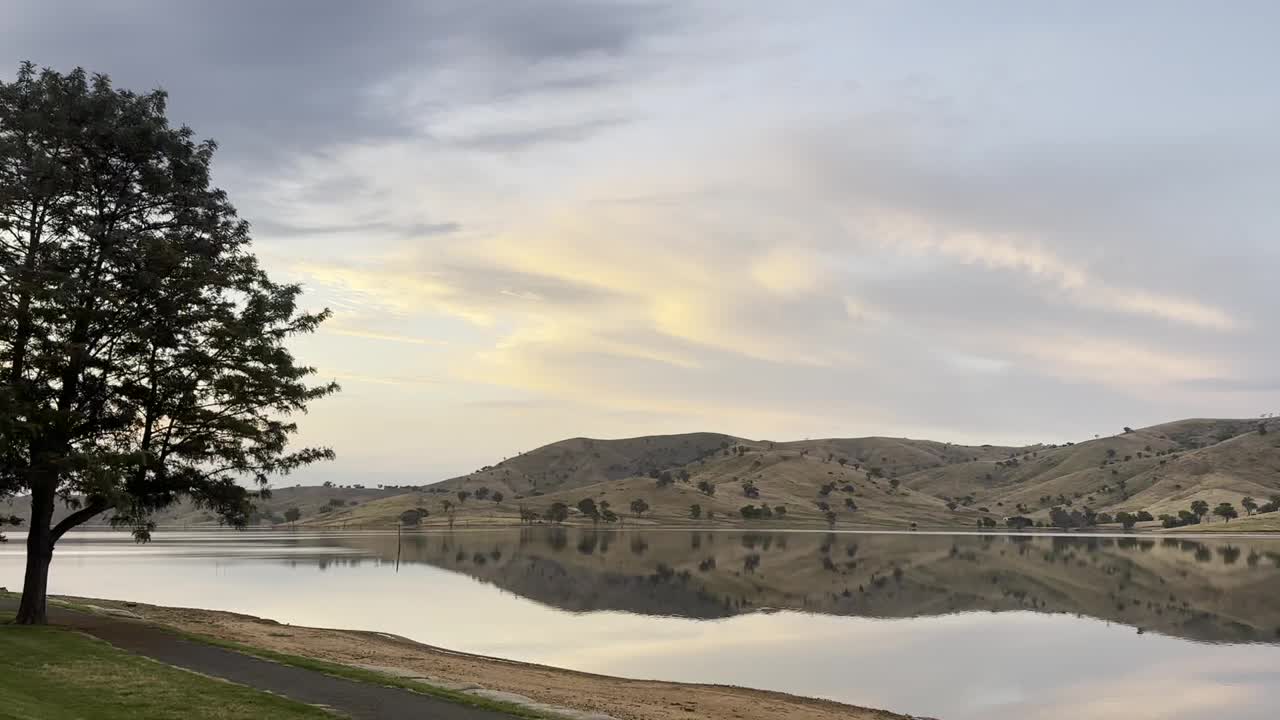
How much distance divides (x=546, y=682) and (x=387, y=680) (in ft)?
36.4

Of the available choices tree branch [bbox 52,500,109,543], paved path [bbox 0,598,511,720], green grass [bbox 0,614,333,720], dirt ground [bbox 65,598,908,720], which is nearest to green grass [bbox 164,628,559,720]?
paved path [bbox 0,598,511,720]

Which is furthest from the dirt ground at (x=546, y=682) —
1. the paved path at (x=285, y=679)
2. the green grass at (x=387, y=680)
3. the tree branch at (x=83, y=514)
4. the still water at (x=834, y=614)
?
the tree branch at (x=83, y=514)

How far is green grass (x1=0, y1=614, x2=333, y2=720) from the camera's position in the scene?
74.0 feet

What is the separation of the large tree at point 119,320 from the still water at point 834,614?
22.7 m

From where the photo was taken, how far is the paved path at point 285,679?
25.0 metres

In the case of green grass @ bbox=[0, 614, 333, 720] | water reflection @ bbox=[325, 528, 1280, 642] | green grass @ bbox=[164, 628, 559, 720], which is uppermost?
green grass @ bbox=[0, 614, 333, 720]

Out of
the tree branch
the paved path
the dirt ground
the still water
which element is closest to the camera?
the paved path

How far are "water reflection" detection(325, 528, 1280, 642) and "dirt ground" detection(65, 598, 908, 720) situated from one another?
3198 cm

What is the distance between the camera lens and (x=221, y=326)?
40.6 m

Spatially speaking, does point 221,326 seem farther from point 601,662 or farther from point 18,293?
point 601,662

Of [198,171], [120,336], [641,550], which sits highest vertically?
[198,171]

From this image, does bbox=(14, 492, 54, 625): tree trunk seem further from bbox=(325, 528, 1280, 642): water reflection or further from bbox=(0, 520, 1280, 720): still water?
bbox=(325, 528, 1280, 642): water reflection

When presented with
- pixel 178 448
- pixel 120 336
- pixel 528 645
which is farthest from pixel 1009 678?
pixel 120 336

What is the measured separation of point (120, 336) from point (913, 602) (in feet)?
232
